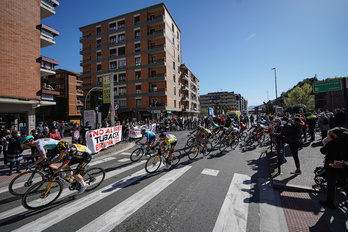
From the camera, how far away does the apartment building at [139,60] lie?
29625mm

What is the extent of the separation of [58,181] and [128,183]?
1991 mm

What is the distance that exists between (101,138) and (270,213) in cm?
1007

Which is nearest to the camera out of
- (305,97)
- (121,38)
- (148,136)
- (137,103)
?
(148,136)

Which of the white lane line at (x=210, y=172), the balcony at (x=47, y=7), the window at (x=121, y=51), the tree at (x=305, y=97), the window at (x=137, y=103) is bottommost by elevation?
the white lane line at (x=210, y=172)

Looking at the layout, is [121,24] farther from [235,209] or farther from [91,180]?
[235,209]

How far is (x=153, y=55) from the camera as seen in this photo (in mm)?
30984

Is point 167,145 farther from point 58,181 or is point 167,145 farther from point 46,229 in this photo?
point 46,229

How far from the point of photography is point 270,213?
3.39 m

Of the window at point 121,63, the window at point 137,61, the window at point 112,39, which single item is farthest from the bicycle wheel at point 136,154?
the window at point 112,39

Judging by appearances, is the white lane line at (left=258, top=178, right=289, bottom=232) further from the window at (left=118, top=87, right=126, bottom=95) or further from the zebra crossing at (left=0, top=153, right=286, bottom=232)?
the window at (left=118, top=87, right=126, bottom=95)

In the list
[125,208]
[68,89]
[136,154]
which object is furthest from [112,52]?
[125,208]

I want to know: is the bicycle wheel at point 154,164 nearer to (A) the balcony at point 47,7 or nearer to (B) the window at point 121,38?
(A) the balcony at point 47,7

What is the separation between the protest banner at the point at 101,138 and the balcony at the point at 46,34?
14.0m

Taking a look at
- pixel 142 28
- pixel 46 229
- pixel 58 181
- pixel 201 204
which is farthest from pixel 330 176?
pixel 142 28
